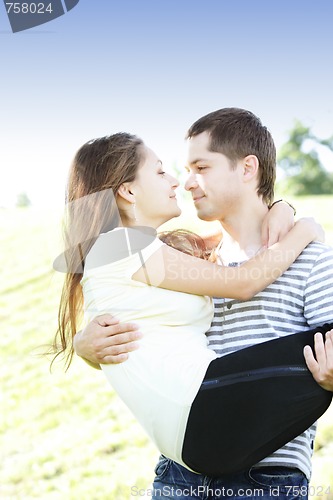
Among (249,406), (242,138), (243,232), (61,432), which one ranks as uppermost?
(242,138)

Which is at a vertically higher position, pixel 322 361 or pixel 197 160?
pixel 197 160

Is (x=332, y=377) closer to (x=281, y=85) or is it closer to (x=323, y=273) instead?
(x=323, y=273)

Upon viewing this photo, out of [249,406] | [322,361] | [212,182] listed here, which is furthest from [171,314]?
[212,182]

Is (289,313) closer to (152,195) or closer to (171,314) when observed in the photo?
(171,314)

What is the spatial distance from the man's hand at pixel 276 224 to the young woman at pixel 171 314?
0.06 metres

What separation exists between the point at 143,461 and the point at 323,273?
3083mm

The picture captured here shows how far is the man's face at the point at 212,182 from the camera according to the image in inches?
92.8

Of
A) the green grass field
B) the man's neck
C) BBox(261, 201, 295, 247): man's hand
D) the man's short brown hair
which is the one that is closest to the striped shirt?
BBox(261, 201, 295, 247): man's hand

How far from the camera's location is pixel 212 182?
235 cm

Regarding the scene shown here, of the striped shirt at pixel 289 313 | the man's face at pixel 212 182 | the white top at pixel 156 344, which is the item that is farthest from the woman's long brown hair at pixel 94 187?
the striped shirt at pixel 289 313

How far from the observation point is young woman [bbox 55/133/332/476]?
6.07 feet

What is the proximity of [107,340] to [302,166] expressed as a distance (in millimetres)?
32615

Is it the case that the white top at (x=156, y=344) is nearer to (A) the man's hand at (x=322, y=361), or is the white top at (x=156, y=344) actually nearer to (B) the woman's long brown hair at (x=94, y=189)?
(B) the woman's long brown hair at (x=94, y=189)

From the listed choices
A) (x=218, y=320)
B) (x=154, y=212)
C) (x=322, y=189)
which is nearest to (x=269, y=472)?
(x=218, y=320)
